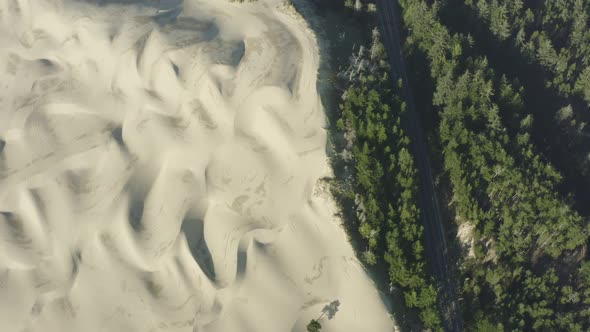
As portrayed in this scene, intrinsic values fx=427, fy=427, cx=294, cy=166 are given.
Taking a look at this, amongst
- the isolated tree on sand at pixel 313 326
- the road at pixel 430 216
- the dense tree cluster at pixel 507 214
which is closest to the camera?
the isolated tree on sand at pixel 313 326

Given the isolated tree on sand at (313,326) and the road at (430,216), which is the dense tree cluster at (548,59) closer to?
the road at (430,216)

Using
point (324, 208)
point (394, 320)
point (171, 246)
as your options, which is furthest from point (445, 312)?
point (171, 246)

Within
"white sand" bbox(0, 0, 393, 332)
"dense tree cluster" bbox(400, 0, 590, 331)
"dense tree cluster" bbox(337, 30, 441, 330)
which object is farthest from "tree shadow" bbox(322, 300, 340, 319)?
"dense tree cluster" bbox(400, 0, 590, 331)

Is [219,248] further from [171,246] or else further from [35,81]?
[35,81]

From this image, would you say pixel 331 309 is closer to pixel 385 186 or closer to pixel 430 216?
pixel 385 186

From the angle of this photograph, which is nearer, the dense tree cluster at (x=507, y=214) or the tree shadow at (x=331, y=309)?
the dense tree cluster at (x=507, y=214)

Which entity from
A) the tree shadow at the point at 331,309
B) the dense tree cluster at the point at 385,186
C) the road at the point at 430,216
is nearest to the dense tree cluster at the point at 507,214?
the road at the point at 430,216
